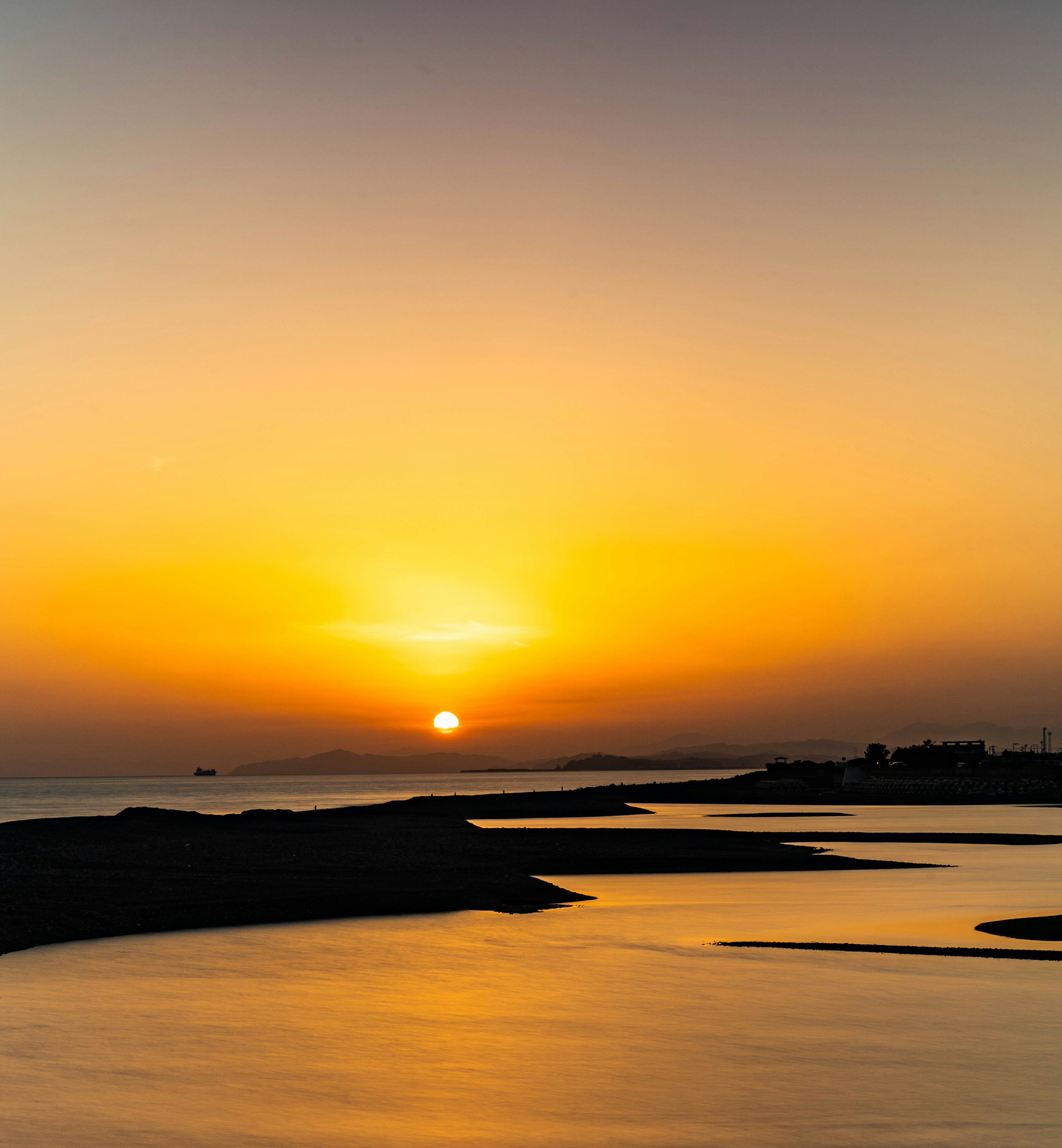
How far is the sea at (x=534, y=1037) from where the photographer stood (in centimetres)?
1639

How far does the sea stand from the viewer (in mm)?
16391

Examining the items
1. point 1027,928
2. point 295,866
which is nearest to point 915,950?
point 1027,928

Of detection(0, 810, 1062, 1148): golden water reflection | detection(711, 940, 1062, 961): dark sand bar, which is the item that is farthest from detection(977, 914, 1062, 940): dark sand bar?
detection(711, 940, 1062, 961): dark sand bar

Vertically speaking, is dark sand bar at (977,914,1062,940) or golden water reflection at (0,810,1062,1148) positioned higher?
golden water reflection at (0,810,1062,1148)

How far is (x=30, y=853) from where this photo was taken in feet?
182

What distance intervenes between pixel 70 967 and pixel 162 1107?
42.1ft

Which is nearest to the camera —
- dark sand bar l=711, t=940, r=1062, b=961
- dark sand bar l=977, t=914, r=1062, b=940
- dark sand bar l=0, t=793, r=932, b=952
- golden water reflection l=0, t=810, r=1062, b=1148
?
golden water reflection l=0, t=810, r=1062, b=1148

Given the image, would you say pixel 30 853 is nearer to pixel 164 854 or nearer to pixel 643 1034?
pixel 164 854

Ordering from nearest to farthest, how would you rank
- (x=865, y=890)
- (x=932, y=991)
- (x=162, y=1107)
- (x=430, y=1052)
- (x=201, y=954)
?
1. (x=162, y=1107)
2. (x=430, y=1052)
3. (x=932, y=991)
4. (x=201, y=954)
5. (x=865, y=890)

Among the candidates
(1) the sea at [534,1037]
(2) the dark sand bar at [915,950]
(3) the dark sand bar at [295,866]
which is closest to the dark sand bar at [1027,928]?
(1) the sea at [534,1037]

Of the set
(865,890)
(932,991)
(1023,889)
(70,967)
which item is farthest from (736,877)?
(70,967)

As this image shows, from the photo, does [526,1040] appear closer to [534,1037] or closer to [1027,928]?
[534,1037]

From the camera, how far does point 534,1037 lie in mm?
21719

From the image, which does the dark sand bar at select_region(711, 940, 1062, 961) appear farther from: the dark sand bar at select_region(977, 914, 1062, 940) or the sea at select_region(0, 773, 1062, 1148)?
the dark sand bar at select_region(977, 914, 1062, 940)
